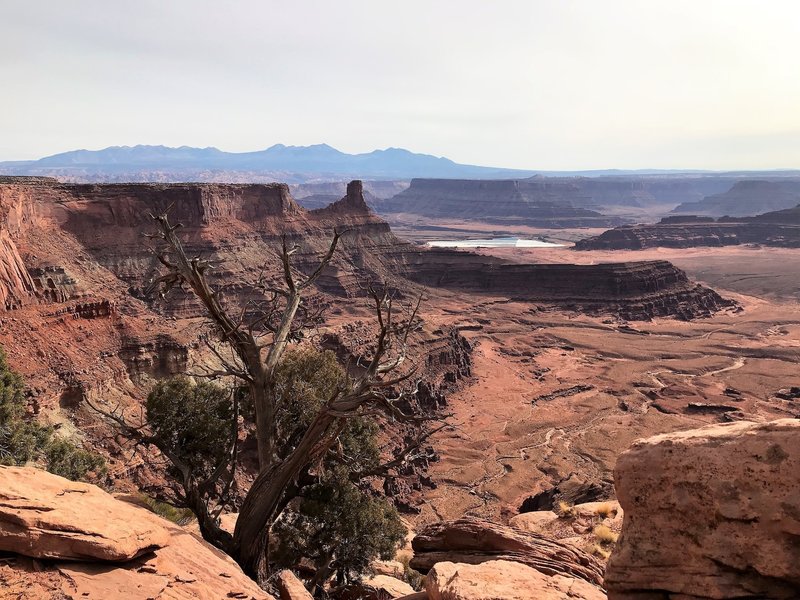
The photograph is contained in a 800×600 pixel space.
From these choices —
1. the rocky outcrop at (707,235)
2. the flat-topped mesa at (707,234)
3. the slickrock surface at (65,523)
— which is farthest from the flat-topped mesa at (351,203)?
the slickrock surface at (65,523)

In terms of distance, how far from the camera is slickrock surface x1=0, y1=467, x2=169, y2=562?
25.3 ft

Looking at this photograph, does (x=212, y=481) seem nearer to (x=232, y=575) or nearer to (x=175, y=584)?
(x=232, y=575)

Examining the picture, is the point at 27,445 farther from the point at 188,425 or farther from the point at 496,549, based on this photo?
the point at 496,549

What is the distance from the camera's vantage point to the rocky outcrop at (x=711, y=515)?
7203 millimetres

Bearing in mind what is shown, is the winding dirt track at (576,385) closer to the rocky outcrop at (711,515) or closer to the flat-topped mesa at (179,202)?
the rocky outcrop at (711,515)

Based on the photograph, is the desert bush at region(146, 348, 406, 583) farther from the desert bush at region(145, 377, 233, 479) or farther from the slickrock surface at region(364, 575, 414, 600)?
the slickrock surface at region(364, 575, 414, 600)

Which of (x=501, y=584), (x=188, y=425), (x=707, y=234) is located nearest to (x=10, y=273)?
(x=188, y=425)

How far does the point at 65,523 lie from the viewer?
806 centimetres

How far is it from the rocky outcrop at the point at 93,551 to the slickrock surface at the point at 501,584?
310cm

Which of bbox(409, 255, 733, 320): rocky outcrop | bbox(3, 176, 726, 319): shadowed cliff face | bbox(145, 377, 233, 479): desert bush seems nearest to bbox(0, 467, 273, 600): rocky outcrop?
bbox(145, 377, 233, 479): desert bush

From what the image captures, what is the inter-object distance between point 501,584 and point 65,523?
684cm

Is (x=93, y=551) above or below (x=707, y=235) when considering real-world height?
below

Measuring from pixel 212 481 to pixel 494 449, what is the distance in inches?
1421

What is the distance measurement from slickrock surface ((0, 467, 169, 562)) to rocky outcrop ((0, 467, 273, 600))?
0.01 meters
